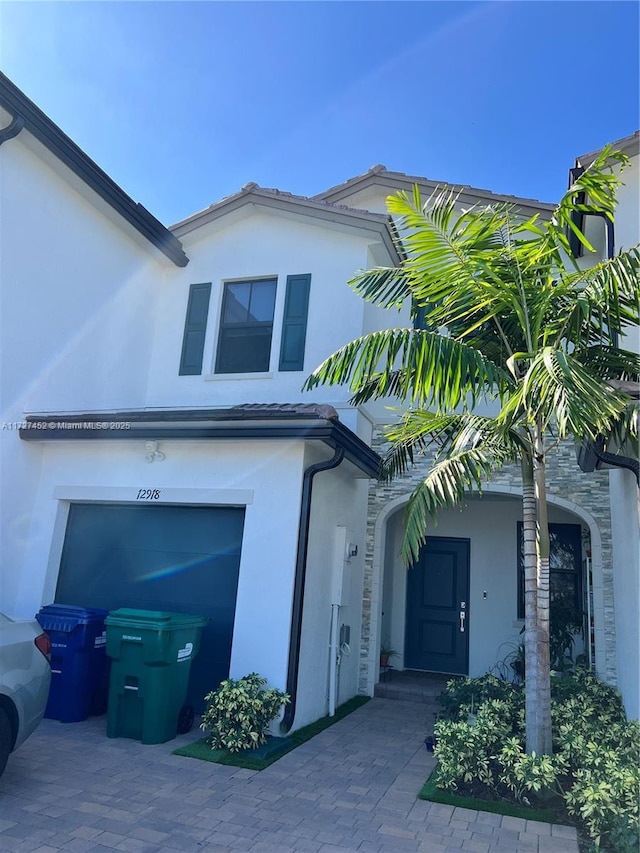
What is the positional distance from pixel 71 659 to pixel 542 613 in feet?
16.3

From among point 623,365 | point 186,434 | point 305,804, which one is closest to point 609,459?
point 623,365

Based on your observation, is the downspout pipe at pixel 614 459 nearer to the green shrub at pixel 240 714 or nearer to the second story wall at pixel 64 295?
the green shrub at pixel 240 714

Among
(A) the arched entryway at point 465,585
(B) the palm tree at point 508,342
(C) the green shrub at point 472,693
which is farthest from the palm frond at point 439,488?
(A) the arched entryway at point 465,585

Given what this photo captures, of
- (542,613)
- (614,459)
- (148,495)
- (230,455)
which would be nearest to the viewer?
(542,613)

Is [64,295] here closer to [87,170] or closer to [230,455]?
[87,170]

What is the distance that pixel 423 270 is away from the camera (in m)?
5.72

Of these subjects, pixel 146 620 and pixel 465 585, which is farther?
pixel 465 585

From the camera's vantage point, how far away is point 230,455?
718cm

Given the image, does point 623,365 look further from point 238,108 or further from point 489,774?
point 238,108

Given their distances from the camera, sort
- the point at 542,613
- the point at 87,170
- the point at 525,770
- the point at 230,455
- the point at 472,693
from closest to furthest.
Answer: the point at 525,770 < the point at 542,613 < the point at 472,693 < the point at 230,455 < the point at 87,170

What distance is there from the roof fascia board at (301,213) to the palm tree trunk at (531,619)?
5.40m

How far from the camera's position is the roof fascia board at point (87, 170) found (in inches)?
297

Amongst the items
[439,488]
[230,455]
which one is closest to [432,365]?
[439,488]

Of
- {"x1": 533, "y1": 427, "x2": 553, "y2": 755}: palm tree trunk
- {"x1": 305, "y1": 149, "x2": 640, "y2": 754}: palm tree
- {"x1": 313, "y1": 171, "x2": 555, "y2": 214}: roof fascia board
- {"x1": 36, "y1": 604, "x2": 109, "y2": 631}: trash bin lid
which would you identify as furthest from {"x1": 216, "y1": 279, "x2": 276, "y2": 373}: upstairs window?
{"x1": 533, "y1": 427, "x2": 553, "y2": 755}: palm tree trunk
